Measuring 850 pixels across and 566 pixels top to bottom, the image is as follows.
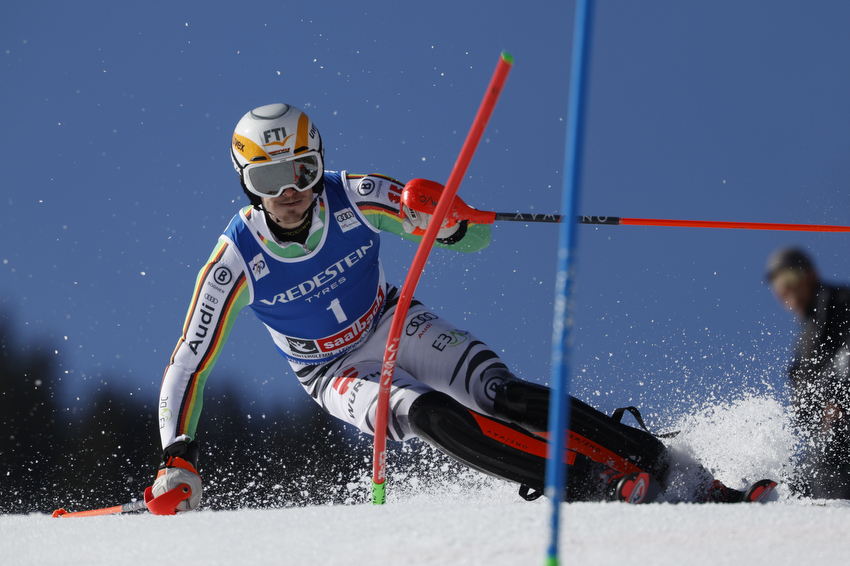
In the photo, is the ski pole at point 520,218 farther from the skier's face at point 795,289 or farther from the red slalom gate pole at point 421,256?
the skier's face at point 795,289

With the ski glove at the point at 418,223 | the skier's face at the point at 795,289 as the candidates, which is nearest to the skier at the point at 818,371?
the skier's face at the point at 795,289

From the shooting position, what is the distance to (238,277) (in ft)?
10.1

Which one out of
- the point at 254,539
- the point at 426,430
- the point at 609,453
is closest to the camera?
the point at 254,539

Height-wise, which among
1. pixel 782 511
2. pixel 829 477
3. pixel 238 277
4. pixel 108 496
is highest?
pixel 238 277

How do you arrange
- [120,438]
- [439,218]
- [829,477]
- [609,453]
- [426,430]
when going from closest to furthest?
[439,218], [426,430], [609,453], [829,477], [120,438]

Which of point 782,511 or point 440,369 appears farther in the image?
point 440,369

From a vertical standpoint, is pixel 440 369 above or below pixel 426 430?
above

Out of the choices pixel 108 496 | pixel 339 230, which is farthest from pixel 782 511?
pixel 108 496

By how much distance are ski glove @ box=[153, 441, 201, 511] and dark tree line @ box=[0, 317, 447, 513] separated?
8.08 meters

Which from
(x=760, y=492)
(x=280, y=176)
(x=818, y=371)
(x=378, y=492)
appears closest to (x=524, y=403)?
(x=378, y=492)

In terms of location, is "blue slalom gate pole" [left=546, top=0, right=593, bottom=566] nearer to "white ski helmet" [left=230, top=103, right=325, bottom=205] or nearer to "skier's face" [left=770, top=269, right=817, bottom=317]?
"white ski helmet" [left=230, top=103, right=325, bottom=205]

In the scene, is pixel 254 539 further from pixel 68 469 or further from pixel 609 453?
pixel 68 469

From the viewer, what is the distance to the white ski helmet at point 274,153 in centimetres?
298

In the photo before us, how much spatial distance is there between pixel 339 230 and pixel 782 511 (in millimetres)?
2165
